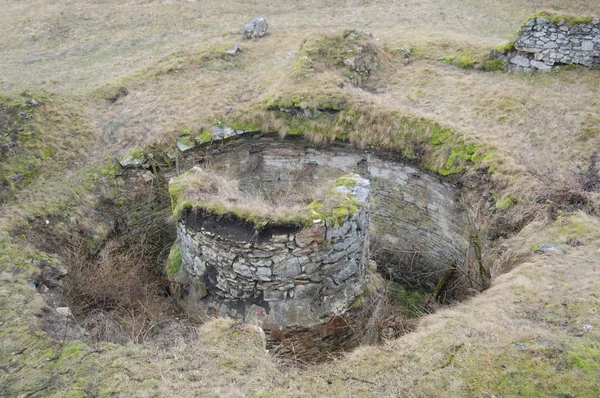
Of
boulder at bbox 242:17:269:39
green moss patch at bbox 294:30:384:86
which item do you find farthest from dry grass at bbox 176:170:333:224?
boulder at bbox 242:17:269:39

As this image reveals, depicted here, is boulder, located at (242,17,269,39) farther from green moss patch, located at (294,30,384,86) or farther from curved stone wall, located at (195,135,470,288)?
curved stone wall, located at (195,135,470,288)

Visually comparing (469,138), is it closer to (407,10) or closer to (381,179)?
(381,179)

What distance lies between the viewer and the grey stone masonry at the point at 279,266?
6.42 metres

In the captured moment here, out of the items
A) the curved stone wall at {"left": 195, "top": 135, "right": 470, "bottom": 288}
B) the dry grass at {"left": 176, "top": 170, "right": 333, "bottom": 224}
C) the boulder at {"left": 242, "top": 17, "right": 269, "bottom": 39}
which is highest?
the boulder at {"left": 242, "top": 17, "right": 269, "bottom": 39}

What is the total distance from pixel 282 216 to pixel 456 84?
7865 mm

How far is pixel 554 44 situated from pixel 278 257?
1018 cm

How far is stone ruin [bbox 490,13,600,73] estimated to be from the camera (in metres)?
11.6

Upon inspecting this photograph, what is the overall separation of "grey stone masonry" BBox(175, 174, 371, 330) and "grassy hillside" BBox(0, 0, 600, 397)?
0.95m

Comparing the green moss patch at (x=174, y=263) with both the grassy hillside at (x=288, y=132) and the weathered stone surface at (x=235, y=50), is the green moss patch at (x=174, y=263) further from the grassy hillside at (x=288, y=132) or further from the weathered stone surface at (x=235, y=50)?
the weathered stone surface at (x=235, y=50)

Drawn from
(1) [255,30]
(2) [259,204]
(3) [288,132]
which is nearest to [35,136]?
(3) [288,132]

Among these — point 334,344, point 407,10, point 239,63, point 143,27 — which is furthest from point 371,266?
point 143,27

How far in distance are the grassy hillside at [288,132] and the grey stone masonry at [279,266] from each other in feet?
3.13

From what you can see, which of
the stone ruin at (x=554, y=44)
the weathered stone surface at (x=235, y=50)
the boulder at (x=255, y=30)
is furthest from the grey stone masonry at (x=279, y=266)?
the boulder at (x=255, y=30)

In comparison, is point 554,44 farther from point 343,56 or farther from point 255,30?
point 255,30
